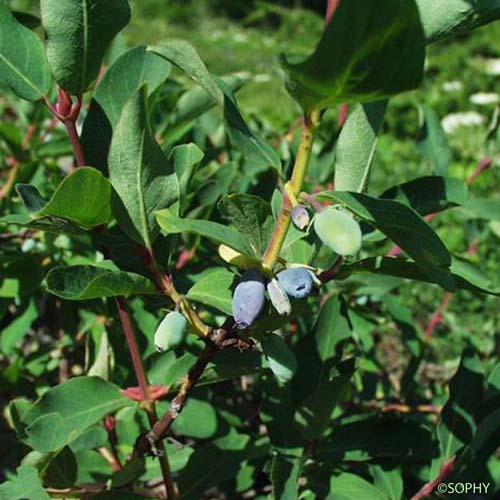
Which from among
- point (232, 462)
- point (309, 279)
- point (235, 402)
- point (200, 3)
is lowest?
point (200, 3)

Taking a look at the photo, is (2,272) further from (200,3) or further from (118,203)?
(200,3)

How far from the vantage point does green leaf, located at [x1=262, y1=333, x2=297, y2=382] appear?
74 cm

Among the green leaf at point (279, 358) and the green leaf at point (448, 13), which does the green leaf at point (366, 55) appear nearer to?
the green leaf at point (448, 13)

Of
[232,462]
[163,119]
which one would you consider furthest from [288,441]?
[163,119]

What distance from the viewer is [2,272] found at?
1154mm

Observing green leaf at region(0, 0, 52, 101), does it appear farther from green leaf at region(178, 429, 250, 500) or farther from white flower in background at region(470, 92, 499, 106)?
white flower in background at region(470, 92, 499, 106)

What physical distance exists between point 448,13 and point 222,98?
0.62 ft

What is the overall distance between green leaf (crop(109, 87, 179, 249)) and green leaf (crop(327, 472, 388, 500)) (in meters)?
0.41

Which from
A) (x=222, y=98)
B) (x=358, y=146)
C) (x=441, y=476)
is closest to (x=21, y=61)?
(x=222, y=98)

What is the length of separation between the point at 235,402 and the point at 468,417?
1.73 ft

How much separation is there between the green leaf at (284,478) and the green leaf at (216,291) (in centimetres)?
25

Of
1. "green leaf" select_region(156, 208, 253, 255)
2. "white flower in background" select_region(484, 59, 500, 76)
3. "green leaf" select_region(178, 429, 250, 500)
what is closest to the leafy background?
"green leaf" select_region(178, 429, 250, 500)

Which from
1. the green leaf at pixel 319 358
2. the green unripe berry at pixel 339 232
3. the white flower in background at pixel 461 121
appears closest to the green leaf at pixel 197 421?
the green leaf at pixel 319 358

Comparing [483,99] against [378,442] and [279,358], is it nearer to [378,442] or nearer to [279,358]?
[378,442]
